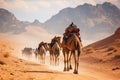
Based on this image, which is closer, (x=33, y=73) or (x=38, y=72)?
(x=33, y=73)

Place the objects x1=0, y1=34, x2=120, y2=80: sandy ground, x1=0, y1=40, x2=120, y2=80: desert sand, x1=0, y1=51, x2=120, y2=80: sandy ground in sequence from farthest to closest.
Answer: x1=0, y1=34, x2=120, y2=80: sandy ground → x1=0, y1=40, x2=120, y2=80: desert sand → x1=0, y1=51, x2=120, y2=80: sandy ground

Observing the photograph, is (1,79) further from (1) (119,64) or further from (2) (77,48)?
(1) (119,64)

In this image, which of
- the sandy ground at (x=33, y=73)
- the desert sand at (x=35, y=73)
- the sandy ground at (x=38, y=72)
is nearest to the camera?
the sandy ground at (x=33, y=73)

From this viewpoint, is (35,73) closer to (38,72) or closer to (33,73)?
(33,73)

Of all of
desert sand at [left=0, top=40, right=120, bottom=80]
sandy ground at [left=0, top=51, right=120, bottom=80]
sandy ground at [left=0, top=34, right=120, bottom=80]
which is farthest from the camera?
sandy ground at [left=0, top=34, right=120, bottom=80]

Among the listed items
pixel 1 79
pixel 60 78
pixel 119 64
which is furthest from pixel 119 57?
pixel 1 79

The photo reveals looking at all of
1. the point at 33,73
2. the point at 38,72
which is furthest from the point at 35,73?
the point at 38,72

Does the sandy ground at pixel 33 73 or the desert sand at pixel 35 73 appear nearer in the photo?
the sandy ground at pixel 33 73

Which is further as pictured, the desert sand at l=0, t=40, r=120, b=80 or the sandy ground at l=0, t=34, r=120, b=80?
the sandy ground at l=0, t=34, r=120, b=80

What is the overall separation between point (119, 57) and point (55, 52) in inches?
598

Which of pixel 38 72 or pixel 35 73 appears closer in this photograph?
pixel 35 73

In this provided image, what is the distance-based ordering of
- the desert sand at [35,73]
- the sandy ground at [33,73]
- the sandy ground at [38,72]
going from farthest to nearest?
the sandy ground at [38,72], the desert sand at [35,73], the sandy ground at [33,73]

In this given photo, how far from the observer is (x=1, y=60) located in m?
22.2

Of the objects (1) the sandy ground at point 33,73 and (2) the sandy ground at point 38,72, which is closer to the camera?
(1) the sandy ground at point 33,73
